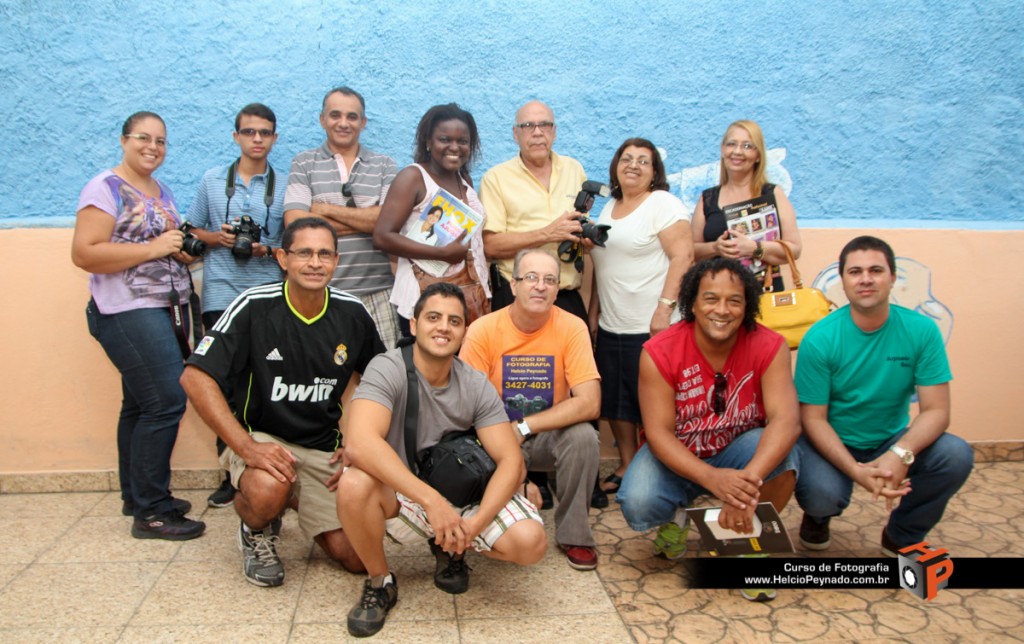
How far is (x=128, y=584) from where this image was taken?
117 inches

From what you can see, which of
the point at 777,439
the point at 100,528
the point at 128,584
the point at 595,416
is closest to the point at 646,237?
the point at 595,416

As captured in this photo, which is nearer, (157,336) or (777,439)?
(777,439)

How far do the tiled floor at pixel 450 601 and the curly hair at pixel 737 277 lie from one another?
1.05 meters

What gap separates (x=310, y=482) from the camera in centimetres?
306

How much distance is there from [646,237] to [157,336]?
2249 mm

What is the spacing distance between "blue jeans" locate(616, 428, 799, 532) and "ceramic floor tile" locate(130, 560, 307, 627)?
134cm

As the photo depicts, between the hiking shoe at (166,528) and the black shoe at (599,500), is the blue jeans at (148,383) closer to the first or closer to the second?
the hiking shoe at (166,528)

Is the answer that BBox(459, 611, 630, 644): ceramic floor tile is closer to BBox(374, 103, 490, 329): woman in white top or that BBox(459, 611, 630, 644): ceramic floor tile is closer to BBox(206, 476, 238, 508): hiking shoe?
BBox(374, 103, 490, 329): woman in white top

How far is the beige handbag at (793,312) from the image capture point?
3.43 m

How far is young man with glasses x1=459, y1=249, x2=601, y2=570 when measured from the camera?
312 cm

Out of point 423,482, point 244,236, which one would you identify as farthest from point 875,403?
point 244,236

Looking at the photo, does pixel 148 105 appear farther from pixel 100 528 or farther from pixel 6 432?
pixel 100 528

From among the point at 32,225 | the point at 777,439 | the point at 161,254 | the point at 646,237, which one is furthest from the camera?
the point at 32,225

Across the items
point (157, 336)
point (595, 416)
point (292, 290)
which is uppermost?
point (292, 290)
